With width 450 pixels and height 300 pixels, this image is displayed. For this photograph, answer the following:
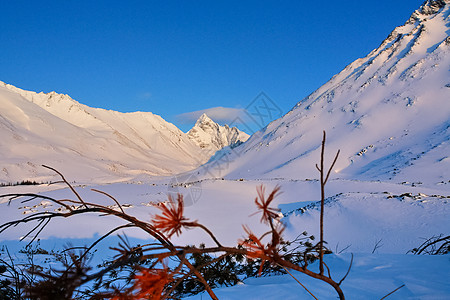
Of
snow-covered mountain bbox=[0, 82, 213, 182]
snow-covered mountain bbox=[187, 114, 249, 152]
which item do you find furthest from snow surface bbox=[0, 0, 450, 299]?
snow-covered mountain bbox=[187, 114, 249, 152]

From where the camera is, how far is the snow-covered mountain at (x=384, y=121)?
18.0m

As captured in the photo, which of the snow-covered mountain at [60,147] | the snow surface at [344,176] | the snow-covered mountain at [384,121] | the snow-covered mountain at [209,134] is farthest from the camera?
the snow-covered mountain at [209,134]

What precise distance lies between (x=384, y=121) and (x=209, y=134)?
15019 centimetres

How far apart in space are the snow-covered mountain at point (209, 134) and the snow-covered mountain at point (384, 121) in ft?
420

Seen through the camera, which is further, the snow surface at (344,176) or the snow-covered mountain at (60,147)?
the snow-covered mountain at (60,147)

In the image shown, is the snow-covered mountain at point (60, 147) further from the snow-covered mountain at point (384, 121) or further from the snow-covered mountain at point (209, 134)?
the snow-covered mountain at point (209, 134)

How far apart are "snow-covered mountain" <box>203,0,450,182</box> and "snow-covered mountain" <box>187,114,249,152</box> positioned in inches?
5035

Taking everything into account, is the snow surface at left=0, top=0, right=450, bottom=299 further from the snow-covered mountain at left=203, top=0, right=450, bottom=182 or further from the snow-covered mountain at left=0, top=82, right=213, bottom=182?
the snow-covered mountain at left=0, top=82, right=213, bottom=182

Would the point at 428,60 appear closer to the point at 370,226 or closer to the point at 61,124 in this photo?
the point at 370,226

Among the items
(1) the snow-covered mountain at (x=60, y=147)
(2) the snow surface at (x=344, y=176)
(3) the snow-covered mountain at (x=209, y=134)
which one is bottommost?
(2) the snow surface at (x=344, y=176)

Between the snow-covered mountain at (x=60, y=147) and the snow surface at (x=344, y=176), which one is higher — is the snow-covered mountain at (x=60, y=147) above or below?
above

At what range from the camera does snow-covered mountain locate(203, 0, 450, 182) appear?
17984 mm

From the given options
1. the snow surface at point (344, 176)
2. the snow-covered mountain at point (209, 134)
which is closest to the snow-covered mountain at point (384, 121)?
the snow surface at point (344, 176)

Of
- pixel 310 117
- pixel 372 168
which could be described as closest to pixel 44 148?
pixel 310 117
